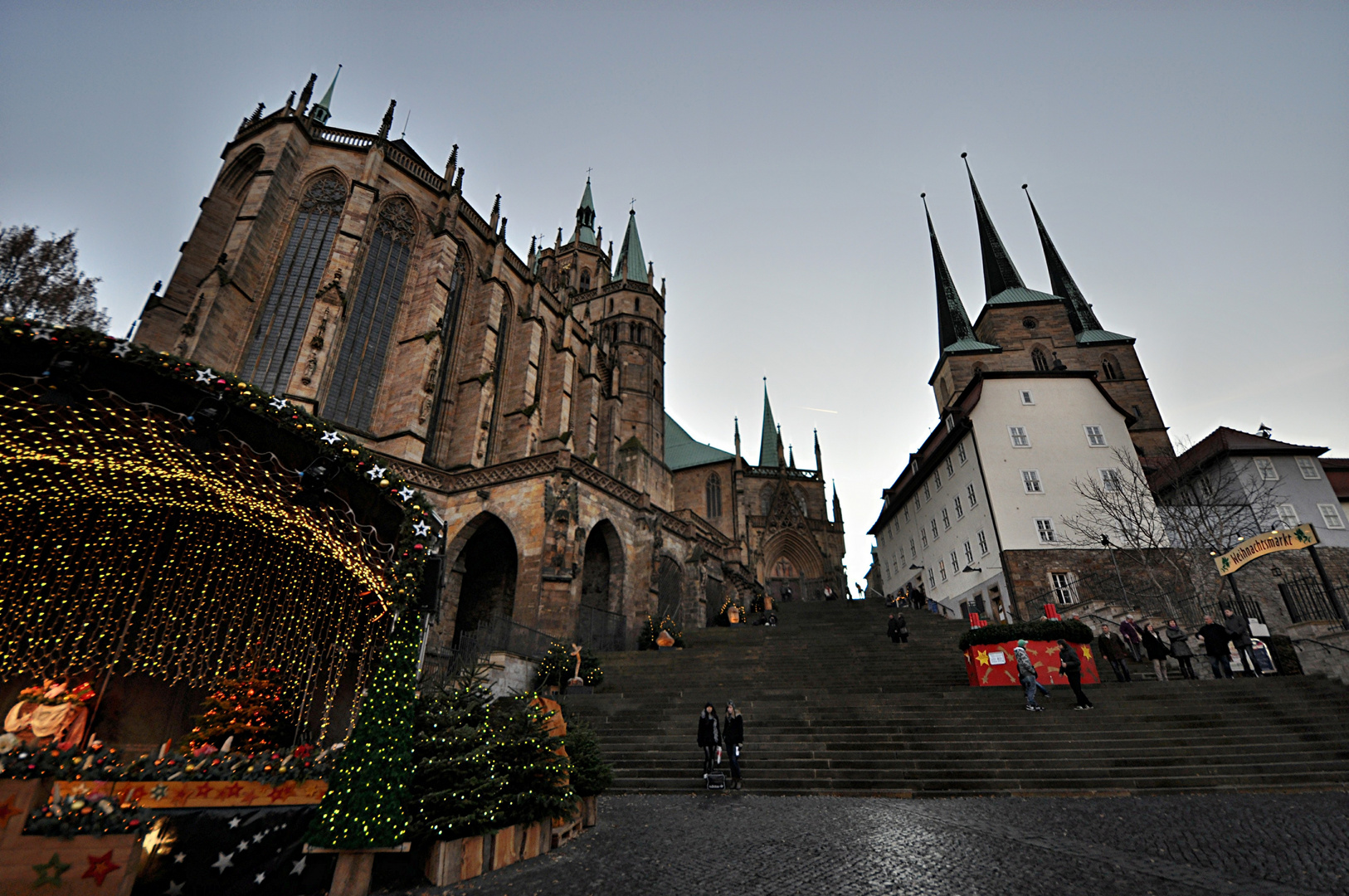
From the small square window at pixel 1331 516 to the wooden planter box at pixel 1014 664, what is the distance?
63.6 feet

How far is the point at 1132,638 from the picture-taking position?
1420 cm

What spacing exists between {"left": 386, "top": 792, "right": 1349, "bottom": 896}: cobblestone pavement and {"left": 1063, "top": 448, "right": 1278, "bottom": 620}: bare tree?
49.2ft

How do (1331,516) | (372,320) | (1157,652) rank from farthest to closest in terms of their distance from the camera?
1. (1331,516)
2. (372,320)
3. (1157,652)

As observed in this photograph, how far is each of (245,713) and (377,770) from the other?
8.84 meters

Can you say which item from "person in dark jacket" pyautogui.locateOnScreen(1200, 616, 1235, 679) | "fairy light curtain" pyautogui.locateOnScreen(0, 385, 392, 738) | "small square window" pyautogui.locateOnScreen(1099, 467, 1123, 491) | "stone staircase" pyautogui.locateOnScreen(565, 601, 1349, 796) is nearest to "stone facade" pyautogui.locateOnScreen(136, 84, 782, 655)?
"stone staircase" pyautogui.locateOnScreen(565, 601, 1349, 796)

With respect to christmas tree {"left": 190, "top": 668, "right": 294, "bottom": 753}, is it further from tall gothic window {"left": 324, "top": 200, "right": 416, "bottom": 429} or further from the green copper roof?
the green copper roof

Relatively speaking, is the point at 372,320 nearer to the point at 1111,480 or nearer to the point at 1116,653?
the point at 1116,653

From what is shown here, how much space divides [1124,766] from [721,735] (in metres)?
6.03

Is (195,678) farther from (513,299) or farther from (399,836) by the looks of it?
(513,299)

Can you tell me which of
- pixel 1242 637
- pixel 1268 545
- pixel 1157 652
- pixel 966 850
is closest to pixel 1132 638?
pixel 1157 652

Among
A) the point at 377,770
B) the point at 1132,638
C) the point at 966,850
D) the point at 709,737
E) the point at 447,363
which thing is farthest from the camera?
the point at 447,363

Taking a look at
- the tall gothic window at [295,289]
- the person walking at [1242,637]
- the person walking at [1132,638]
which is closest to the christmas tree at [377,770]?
the person walking at [1242,637]

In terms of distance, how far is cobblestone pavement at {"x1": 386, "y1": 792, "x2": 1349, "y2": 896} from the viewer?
4.49 m

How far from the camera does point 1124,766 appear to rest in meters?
8.85
